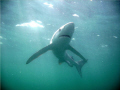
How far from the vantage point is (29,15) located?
1454 centimetres

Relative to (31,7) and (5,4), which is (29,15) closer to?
(31,7)

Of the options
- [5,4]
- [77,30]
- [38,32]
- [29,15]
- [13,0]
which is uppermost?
[13,0]

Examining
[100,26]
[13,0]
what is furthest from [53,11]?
[100,26]

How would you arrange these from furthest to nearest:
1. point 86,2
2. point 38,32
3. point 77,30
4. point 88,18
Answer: point 38,32, point 77,30, point 88,18, point 86,2

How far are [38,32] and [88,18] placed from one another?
34.8 ft

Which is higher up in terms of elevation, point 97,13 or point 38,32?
point 97,13

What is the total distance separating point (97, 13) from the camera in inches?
504

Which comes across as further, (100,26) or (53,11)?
(100,26)

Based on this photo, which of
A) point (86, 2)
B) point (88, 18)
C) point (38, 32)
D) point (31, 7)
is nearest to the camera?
point (86, 2)

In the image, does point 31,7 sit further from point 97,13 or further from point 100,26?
point 100,26

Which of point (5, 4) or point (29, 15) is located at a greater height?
point (5, 4)

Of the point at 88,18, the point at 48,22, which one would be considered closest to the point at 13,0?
the point at 48,22

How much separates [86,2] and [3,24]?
1484 centimetres

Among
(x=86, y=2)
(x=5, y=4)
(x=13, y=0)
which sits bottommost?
(x=5, y=4)
